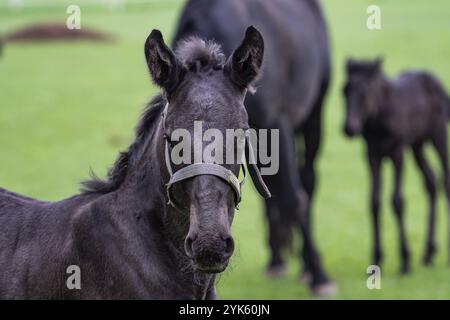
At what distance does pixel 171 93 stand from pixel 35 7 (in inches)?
1026

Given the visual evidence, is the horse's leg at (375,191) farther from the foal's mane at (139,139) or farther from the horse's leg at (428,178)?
the foal's mane at (139,139)

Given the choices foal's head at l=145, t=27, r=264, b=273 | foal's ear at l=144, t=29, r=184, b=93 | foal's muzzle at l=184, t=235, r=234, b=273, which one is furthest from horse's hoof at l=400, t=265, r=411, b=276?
foal's muzzle at l=184, t=235, r=234, b=273

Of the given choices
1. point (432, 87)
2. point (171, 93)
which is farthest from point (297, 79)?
point (171, 93)

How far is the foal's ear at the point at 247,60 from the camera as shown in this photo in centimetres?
387

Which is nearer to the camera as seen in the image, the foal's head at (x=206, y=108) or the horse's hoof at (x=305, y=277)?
the foal's head at (x=206, y=108)

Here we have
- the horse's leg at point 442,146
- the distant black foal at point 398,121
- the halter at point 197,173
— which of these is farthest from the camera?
the horse's leg at point 442,146

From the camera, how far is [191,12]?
7.29m

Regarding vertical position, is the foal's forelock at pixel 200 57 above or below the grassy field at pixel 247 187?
below

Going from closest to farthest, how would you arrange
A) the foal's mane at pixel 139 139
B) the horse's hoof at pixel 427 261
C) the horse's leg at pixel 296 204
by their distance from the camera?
the foal's mane at pixel 139 139 → the horse's leg at pixel 296 204 → the horse's hoof at pixel 427 261

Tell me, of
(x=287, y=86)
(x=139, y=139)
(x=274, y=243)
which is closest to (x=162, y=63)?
(x=139, y=139)

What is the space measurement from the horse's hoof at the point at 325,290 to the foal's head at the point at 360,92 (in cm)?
167

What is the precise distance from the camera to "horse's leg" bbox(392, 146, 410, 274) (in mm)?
9133

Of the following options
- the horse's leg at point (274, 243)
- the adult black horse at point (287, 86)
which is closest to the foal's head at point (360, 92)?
the adult black horse at point (287, 86)

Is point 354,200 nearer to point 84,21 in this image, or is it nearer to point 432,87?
point 432,87
